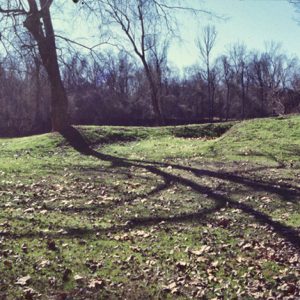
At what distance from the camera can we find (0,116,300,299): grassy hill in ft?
15.6

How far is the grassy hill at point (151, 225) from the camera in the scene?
187 inches

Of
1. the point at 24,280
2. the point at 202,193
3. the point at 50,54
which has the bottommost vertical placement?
the point at 24,280

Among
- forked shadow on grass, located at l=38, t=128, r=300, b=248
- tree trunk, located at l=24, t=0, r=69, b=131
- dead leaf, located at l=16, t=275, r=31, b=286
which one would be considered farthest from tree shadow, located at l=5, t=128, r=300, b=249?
tree trunk, located at l=24, t=0, r=69, b=131

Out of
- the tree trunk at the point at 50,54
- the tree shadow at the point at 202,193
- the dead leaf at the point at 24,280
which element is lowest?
the dead leaf at the point at 24,280

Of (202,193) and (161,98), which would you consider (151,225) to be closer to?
(202,193)

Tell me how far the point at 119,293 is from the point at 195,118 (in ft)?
190

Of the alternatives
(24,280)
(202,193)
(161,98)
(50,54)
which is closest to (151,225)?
(202,193)

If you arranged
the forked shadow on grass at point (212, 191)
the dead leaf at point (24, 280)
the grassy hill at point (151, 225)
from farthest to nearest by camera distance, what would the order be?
1. the forked shadow on grass at point (212, 191)
2. the grassy hill at point (151, 225)
3. the dead leaf at point (24, 280)

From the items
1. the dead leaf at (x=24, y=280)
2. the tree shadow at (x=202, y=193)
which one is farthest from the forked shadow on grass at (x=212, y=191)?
the dead leaf at (x=24, y=280)

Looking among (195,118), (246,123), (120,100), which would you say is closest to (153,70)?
(120,100)

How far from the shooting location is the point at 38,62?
16.0 metres

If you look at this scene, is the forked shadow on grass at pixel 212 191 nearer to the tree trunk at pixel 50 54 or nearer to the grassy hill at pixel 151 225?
the grassy hill at pixel 151 225

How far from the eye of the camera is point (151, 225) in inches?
259

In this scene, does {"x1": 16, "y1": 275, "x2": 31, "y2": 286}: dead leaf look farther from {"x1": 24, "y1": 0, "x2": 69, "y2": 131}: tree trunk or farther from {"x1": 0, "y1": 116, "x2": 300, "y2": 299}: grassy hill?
{"x1": 24, "y1": 0, "x2": 69, "y2": 131}: tree trunk
